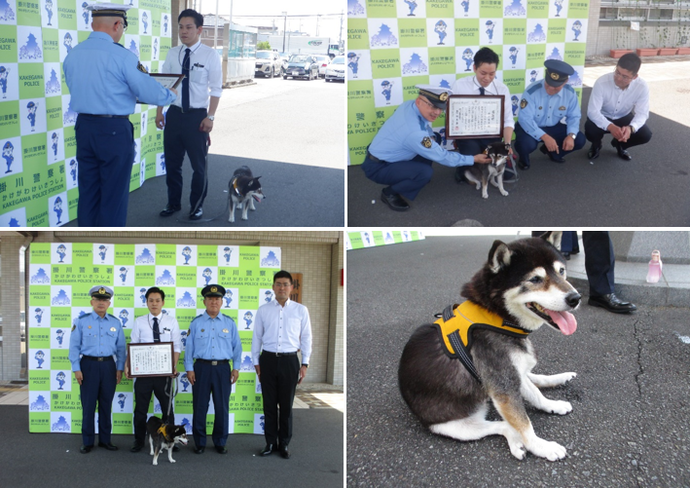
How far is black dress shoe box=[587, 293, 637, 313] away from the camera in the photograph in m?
4.44

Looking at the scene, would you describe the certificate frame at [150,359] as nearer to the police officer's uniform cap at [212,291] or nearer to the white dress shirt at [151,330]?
the white dress shirt at [151,330]

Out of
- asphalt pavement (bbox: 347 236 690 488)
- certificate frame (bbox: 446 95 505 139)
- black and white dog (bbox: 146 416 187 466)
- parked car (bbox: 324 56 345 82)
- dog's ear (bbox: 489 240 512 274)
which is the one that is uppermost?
parked car (bbox: 324 56 345 82)

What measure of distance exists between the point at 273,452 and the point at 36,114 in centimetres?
372

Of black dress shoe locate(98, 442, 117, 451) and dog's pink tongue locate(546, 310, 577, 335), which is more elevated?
dog's pink tongue locate(546, 310, 577, 335)

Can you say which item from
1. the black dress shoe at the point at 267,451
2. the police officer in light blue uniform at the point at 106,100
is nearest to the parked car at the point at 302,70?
the police officer in light blue uniform at the point at 106,100

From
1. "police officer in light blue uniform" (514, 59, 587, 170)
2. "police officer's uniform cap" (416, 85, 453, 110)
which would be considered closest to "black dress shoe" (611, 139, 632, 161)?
"police officer in light blue uniform" (514, 59, 587, 170)

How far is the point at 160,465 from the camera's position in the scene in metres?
4.55

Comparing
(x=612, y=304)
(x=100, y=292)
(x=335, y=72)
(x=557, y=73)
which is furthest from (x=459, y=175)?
(x=335, y=72)

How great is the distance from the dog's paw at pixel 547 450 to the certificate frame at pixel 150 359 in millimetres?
3309

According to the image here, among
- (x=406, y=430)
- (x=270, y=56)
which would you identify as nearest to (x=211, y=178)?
(x=406, y=430)

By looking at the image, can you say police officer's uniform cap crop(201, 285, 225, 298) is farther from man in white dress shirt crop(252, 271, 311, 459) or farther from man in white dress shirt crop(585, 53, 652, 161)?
man in white dress shirt crop(585, 53, 652, 161)

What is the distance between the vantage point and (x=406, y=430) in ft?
9.66

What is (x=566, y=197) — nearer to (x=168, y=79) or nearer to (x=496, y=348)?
(x=496, y=348)

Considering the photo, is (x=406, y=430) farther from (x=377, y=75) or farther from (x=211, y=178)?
(x=211, y=178)
